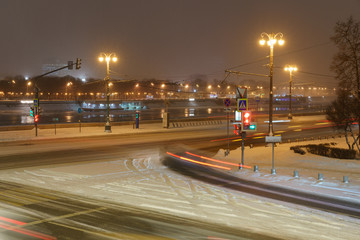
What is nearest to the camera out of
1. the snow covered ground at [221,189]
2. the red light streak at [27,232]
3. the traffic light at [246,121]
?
the red light streak at [27,232]

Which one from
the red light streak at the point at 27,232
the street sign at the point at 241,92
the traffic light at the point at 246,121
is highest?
the street sign at the point at 241,92

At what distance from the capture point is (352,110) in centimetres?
2228

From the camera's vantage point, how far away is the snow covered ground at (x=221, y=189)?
26.8 feet

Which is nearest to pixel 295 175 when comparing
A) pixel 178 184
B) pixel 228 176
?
pixel 228 176

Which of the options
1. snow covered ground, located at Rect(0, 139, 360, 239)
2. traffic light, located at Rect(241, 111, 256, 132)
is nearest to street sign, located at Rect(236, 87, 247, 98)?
traffic light, located at Rect(241, 111, 256, 132)

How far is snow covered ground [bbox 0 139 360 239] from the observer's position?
816 centimetres

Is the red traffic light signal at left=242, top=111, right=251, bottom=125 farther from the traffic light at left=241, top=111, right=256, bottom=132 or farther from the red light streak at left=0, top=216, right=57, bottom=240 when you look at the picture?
the red light streak at left=0, top=216, right=57, bottom=240

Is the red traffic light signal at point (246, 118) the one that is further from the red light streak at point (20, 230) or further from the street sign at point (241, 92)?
the red light streak at point (20, 230)

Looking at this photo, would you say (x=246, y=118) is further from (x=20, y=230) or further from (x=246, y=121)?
(x=20, y=230)

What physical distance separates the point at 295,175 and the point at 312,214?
457 cm

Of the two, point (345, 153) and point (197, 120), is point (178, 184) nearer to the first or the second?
point (345, 153)

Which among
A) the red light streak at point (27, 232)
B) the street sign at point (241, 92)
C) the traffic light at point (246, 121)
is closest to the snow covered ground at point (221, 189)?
the traffic light at point (246, 121)

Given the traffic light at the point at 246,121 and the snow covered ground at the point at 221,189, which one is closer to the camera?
the snow covered ground at the point at 221,189

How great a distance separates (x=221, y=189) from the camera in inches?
464
